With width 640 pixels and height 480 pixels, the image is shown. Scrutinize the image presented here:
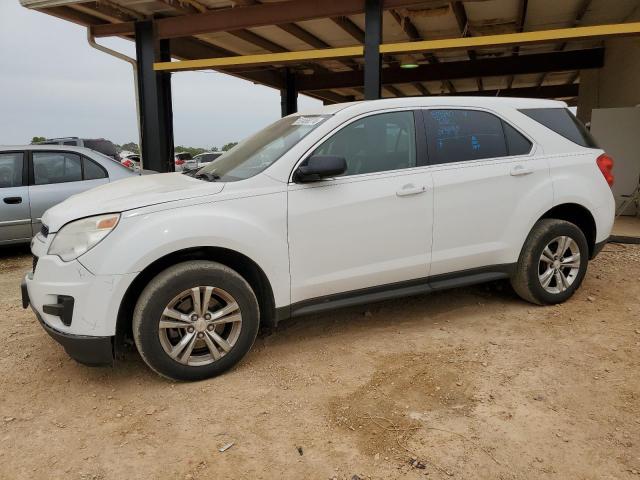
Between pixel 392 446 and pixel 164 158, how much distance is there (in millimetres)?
6994

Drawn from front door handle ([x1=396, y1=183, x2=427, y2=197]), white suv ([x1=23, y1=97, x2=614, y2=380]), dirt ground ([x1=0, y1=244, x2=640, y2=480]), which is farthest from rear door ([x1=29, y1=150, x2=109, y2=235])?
front door handle ([x1=396, y1=183, x2=427, y2=197])

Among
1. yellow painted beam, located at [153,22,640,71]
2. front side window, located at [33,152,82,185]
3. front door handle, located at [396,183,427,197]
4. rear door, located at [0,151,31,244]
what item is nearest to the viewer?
front door handle, located at [396,183,427,197]

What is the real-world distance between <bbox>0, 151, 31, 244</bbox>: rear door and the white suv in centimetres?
344

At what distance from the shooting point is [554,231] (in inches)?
158

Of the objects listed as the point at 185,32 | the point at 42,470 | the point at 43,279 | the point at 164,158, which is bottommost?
the point at 42,470

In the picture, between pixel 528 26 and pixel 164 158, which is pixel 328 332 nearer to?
pixel 164 158

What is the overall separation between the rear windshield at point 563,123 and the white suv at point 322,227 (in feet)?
0.04

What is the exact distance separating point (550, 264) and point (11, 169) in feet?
21.0

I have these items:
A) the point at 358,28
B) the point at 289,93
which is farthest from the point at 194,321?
the point at 289,93

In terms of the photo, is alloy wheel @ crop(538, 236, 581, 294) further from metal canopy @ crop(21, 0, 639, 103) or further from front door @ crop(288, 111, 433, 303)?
metal canopy @ crop(21, 0, 639, 103)

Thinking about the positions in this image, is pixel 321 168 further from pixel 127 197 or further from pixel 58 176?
pixel 58 176

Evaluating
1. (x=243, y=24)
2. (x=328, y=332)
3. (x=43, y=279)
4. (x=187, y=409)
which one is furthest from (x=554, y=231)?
(x=243, y=24)

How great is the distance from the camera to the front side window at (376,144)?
3.43 meters

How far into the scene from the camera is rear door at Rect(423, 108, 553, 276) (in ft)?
11.9
